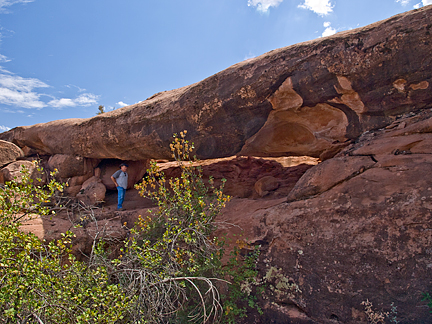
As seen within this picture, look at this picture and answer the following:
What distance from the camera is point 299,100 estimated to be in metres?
4.41

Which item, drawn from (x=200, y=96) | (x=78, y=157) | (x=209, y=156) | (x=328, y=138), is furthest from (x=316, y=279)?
(x=78, y=157)

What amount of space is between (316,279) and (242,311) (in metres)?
1.05

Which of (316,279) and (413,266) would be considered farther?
(316,279)

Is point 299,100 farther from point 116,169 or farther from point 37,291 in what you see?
point 116,169

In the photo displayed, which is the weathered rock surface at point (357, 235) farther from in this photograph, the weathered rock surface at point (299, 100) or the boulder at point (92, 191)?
the boulder at point (92, 191)

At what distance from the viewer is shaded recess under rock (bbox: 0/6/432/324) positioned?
294 cm

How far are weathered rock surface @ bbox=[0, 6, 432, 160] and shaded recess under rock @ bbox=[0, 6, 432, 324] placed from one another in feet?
0.06

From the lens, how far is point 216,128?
17.2 feet

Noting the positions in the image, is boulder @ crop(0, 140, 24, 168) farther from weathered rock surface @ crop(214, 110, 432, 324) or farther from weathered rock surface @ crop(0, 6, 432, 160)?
weathered rock surface @ crop(214, 110, 432, 324)

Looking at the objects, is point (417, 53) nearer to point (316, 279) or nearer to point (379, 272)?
point (379, 272)

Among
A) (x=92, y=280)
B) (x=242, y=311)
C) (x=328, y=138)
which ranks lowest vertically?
(x=242, y=311)

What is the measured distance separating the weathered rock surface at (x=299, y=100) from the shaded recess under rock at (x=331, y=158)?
18 millimetres

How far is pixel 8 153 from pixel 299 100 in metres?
7.46

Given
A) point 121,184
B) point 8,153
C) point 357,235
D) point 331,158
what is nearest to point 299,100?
point 331,158
